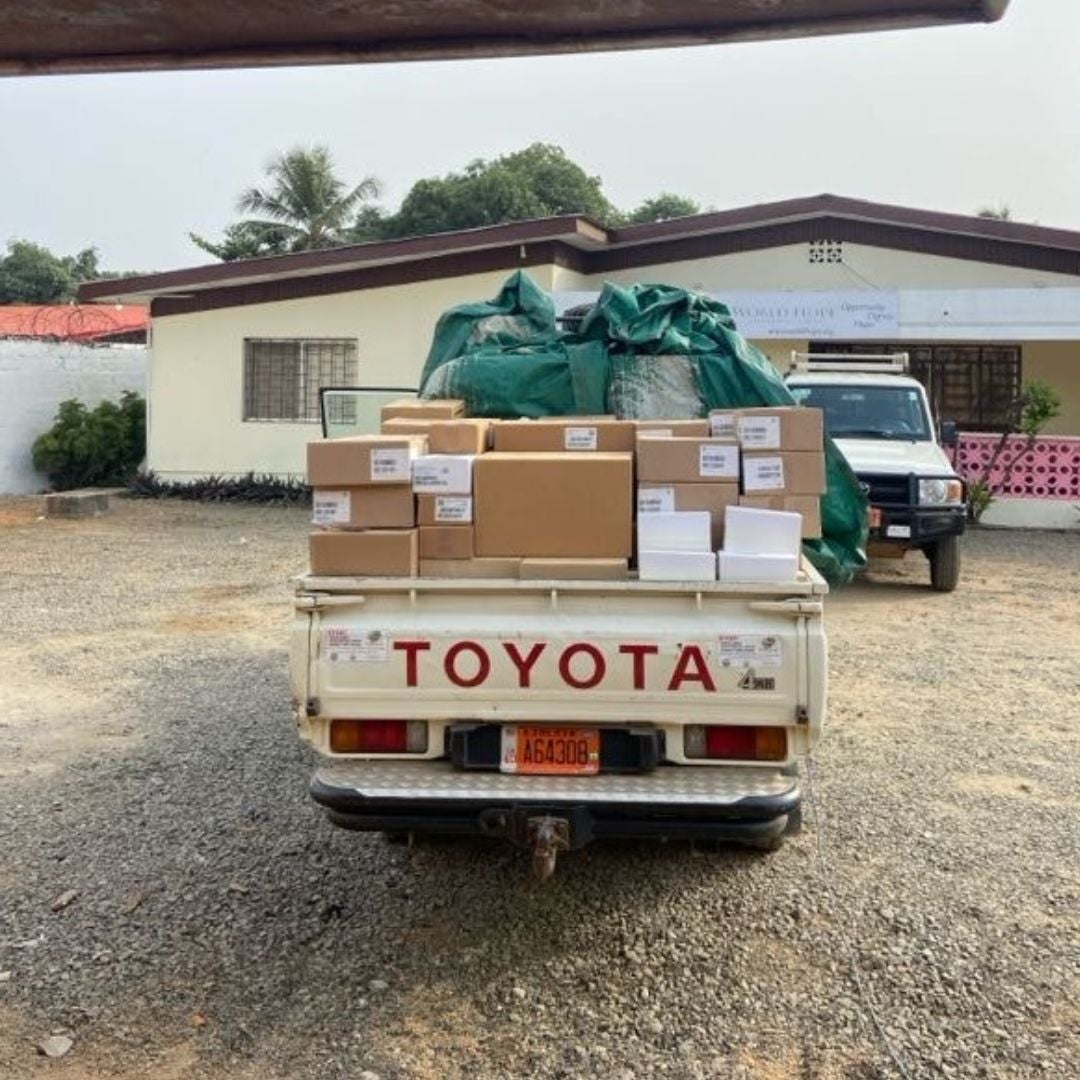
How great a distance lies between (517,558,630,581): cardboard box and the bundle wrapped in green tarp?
5.13 ft

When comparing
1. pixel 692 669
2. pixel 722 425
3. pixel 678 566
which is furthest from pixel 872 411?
pixel 692 669

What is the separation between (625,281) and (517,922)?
1364cm

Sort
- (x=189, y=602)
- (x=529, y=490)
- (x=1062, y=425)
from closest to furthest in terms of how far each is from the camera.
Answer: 1. (x=529, y=490)
2. (x=189, y=602)
3. (x=1062, y=425)

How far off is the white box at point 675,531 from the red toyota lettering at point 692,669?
335 millimetres

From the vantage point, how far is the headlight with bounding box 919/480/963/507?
31.0ft

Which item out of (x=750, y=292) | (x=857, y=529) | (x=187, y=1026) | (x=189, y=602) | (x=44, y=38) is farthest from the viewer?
(x=750, y=292)

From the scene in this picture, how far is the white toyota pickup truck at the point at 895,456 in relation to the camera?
9.48 meters

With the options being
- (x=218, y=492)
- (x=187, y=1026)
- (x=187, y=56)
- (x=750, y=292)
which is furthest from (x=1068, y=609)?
(x=218, y=492)

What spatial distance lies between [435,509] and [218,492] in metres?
14.2

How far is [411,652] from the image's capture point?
340 cm

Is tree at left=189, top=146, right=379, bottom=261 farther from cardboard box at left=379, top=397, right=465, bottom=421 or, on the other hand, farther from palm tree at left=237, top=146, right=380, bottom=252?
cardboard box at left=379, top=397, right=465, bottom=421

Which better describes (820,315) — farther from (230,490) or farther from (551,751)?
(551,751)

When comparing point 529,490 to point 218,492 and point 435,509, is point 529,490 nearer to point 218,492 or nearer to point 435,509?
point 435,509

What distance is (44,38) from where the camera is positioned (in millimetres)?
2227
